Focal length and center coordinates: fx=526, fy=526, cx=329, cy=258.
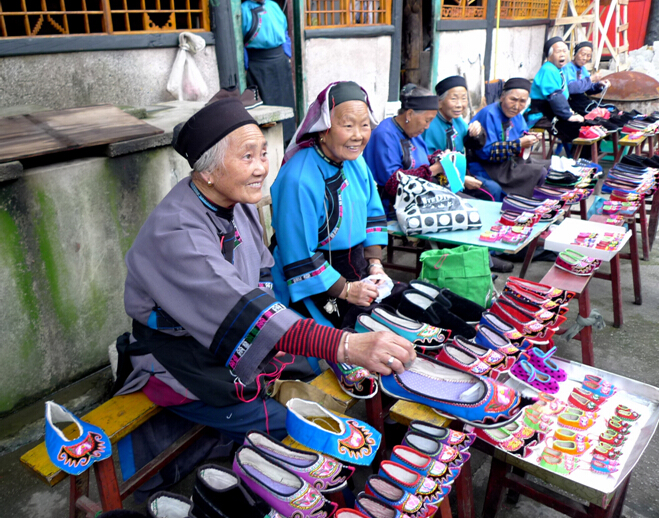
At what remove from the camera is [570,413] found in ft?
6.72

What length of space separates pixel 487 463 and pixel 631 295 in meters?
2.49

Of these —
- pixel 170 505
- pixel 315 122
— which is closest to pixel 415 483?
pixel 170 505

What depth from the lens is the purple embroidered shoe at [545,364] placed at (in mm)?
2234

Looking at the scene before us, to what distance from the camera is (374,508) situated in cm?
155

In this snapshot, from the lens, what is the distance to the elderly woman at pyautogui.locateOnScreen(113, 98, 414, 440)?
5.46 feet

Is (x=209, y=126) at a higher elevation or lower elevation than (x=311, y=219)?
higher

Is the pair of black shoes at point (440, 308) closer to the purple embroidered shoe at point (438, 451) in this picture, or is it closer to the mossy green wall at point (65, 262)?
the purple embroidered shoe at point (438, 451)

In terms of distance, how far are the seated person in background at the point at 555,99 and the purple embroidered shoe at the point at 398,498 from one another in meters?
6.42

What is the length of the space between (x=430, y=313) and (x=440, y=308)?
0.05 m

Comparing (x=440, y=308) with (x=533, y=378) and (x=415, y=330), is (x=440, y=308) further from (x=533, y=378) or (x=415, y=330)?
(x=533, y=378)

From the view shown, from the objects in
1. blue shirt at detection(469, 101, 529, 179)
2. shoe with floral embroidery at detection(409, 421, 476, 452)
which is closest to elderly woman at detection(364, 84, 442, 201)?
blue shirt at detection(469, 101, 529, 179)

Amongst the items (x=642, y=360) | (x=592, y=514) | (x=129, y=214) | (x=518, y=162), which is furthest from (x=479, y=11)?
(x=592, y=514)

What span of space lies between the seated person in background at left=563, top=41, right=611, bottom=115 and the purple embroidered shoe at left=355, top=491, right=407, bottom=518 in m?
7.70

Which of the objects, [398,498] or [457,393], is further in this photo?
[457,393]
